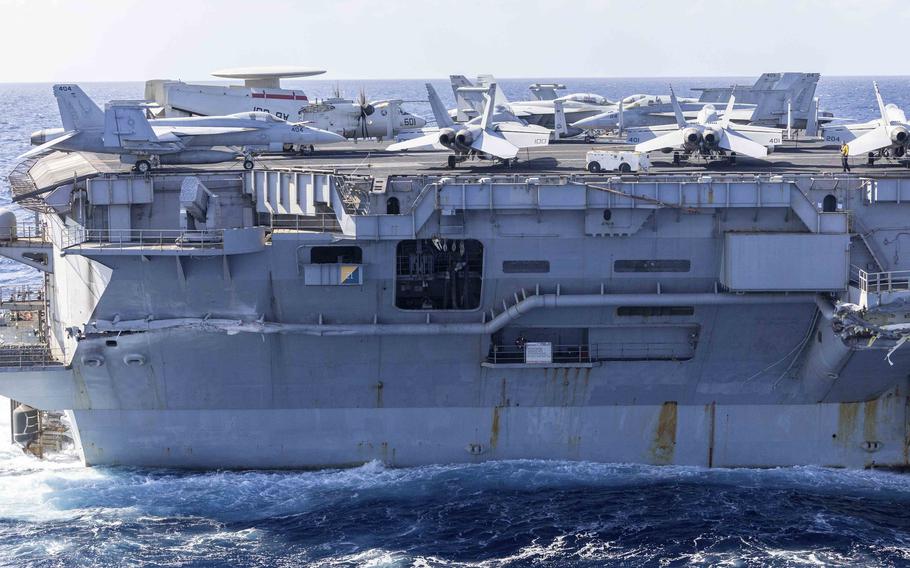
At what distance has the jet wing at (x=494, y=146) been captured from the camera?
33281mm

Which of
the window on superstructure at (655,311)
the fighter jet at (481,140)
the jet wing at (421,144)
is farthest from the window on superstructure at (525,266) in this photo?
the jet wing at (421,144)

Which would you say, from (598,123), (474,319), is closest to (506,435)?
(474,319)

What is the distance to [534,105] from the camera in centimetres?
6325

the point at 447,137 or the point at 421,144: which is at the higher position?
the point at 447,137

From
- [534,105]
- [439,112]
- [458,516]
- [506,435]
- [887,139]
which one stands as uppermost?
[534,105]

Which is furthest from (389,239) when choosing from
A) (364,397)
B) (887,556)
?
(887,556)

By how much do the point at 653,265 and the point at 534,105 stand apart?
37750mm

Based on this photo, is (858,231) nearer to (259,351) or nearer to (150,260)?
(259,351)

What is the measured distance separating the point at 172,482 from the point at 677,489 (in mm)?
12514

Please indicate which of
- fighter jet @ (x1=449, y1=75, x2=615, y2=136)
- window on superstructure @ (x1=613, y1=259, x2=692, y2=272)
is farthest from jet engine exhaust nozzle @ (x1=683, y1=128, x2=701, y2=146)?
fighter jet @ (x1=449, y1=75, x2=615, y2=136)

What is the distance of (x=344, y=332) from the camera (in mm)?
26500

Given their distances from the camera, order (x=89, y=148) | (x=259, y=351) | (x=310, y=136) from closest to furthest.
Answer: (x=259, y=351) < (x=89, y=148) < (x=310, y=136)

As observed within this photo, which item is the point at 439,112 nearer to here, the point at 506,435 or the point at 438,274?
the point at 438,274

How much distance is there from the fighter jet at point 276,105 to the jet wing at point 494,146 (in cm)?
1229
